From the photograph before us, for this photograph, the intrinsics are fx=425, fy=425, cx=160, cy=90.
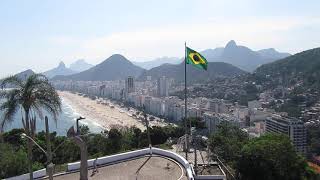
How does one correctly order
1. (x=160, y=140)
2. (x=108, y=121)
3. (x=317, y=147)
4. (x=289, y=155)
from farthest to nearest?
(x=108, y=121)
(x=317, y=147)
(x=160, y=140)
(x=289, y=155)

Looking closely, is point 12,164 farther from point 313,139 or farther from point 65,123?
point 65,123

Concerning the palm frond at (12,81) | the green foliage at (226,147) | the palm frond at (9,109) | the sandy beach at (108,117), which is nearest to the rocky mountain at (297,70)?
the sandy beach at (108,117)

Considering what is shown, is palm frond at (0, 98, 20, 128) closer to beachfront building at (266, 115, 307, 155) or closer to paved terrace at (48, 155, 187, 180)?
paved terrace at (48, 155, 187, 180)

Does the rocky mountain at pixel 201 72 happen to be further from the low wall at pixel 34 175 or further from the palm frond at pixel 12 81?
the palm frond at pixel 12 81

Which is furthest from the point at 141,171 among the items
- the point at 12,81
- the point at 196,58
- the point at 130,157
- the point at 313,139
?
the point at 313,139

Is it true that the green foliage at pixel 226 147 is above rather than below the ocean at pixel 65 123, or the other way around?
above

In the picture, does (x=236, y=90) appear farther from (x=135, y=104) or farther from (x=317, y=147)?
(x=317, y=147)

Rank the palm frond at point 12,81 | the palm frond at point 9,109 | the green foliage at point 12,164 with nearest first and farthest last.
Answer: the palm frond at point 9,109
the palm frond at point 12,81
the green foliage at point 12,164

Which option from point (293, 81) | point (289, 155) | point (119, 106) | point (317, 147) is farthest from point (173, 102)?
point (289, 155)
